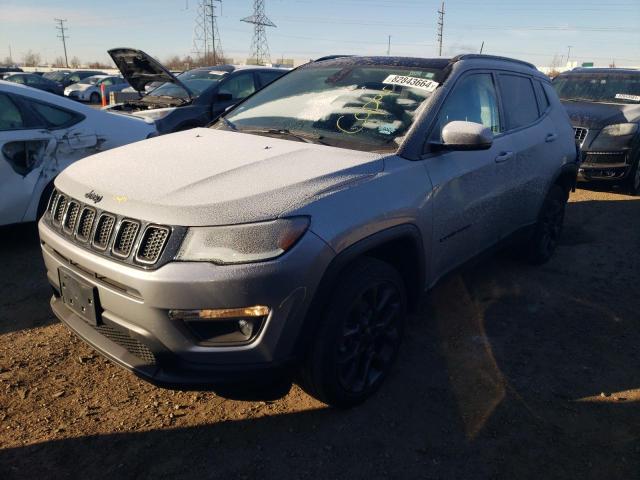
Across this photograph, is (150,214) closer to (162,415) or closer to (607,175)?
(162,415)

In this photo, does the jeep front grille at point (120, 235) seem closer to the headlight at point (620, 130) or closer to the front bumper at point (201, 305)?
the front bumper at point (201, 305)

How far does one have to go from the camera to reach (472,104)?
11.4 ft

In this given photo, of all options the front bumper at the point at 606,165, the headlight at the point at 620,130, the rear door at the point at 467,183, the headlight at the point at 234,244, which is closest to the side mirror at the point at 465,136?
the rear door at the point at 467,183

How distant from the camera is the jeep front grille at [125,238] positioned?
220 centimetres

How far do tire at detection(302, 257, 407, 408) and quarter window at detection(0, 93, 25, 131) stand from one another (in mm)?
3590

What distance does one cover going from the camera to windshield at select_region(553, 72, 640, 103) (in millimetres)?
8367

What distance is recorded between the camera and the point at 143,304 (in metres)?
2.12

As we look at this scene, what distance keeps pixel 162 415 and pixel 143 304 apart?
2.82ft

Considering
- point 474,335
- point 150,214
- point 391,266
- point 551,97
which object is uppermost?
point 551,97

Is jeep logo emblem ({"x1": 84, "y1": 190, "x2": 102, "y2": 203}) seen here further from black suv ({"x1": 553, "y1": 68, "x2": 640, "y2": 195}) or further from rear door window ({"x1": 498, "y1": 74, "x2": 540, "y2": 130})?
black suv ({"x1": 553, "y1": 68, "x2": 640, "y2": 195})

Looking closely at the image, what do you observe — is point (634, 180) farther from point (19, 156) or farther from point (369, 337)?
point (19, 156)

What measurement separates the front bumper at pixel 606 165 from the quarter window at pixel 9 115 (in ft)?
22.8

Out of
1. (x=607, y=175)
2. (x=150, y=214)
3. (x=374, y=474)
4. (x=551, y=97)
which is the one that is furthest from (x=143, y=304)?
(x=607, y=175)

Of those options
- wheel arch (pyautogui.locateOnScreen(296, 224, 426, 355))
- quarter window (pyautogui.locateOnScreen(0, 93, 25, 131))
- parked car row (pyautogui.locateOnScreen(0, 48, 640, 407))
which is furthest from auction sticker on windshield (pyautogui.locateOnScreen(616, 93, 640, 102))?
quarter window (pyautogui.locateOnScreen(0, 93, 25, 131))
